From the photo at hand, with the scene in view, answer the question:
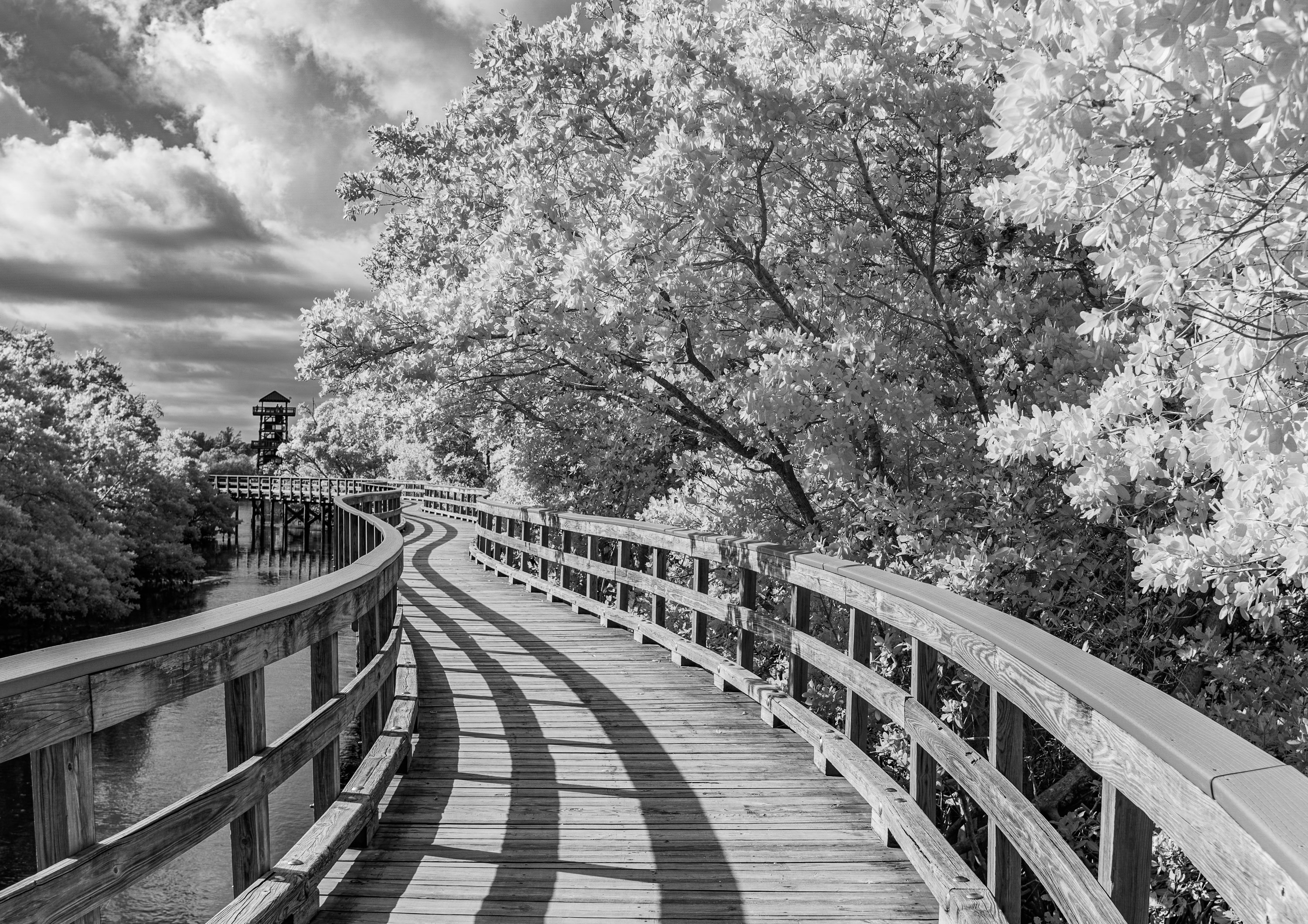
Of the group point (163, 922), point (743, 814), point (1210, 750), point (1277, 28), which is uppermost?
point (1277, 28)

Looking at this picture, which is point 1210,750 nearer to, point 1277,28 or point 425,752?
point 1277,28

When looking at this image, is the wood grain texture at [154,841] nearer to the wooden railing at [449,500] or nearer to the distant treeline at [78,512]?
the wooden railing at [449,500]

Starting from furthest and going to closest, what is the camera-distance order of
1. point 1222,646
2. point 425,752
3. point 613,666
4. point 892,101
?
1. point 613,666
2. point 892,101
3. point 1222,646
4. point 425,752

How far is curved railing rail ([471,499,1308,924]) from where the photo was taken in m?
1.79

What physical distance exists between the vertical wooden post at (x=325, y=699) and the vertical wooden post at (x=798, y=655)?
2.70m

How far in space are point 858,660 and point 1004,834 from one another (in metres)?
1.75

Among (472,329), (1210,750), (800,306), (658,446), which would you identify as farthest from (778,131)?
(658,446)

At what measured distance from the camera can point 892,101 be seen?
24.1 feet

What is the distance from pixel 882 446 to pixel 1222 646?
2.95 metres

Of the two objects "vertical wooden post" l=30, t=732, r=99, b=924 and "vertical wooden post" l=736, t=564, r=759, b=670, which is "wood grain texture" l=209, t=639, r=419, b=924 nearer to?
"vertical wooden post" l=30, t=732, r=99, b=924

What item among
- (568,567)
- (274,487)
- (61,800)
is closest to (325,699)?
(61,800)

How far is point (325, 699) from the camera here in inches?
154

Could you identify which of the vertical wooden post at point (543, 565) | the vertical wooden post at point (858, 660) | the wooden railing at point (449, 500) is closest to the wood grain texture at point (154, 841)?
the vertical wooden post at point (858, 660)

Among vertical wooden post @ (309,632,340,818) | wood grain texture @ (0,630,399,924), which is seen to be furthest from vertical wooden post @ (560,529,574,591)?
wood grain texture @ (0,630,399,924)
